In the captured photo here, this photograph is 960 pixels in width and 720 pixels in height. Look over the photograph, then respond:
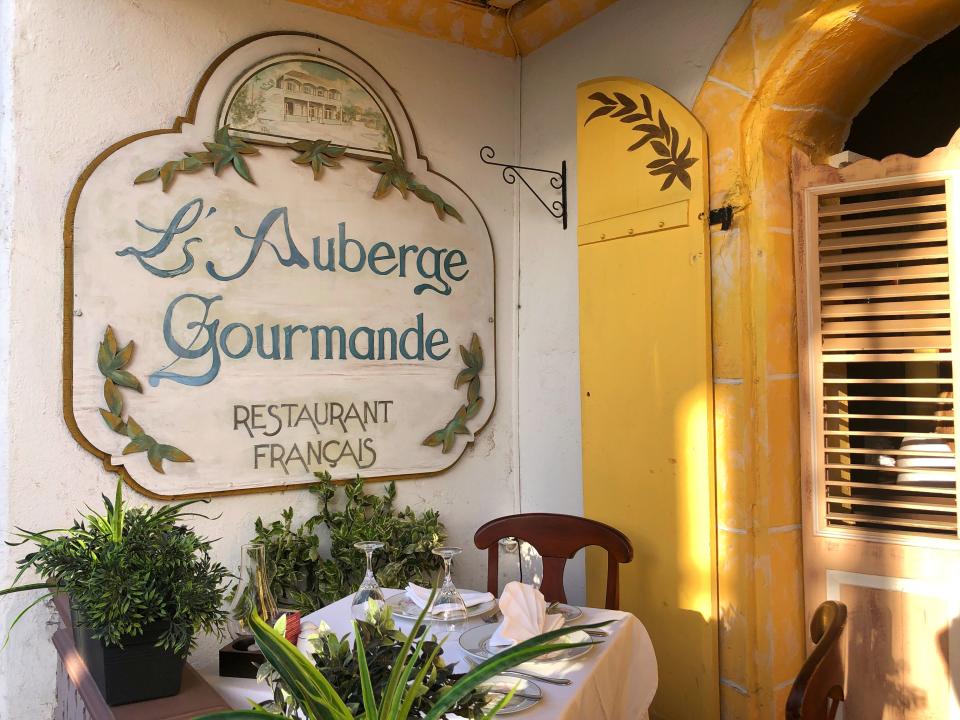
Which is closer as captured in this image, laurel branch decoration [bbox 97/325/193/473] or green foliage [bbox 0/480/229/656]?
green foliage [bbox 0/480/229/656]

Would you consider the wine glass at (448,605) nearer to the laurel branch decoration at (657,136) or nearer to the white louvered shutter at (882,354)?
the white louvered shutter at (882,354)

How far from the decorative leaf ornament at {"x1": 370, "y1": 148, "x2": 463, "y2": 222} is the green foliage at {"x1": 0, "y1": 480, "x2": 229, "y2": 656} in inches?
70.2

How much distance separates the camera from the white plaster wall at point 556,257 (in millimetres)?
3119

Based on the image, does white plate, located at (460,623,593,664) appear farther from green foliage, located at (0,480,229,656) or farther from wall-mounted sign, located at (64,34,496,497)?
wall-mounted sign, located at (64,34,496,497)

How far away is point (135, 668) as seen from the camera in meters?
1.68

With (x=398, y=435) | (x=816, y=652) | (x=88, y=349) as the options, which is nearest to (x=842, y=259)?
(x=816, y=652)

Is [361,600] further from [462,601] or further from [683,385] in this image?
[683,385]

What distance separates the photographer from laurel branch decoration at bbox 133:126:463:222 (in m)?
2.74

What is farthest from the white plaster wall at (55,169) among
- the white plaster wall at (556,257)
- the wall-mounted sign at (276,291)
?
the white plaster wall at (556,257)

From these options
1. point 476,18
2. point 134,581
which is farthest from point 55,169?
point 476,18

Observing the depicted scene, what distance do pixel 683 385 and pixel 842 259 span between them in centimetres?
65

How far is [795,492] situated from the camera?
8.61 feet

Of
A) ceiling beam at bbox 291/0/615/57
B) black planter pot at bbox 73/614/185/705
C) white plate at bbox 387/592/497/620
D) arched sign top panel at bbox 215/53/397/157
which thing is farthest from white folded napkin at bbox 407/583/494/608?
ceiling beam at bbox 291/0/615/57

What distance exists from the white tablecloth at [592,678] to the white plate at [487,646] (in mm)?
15
